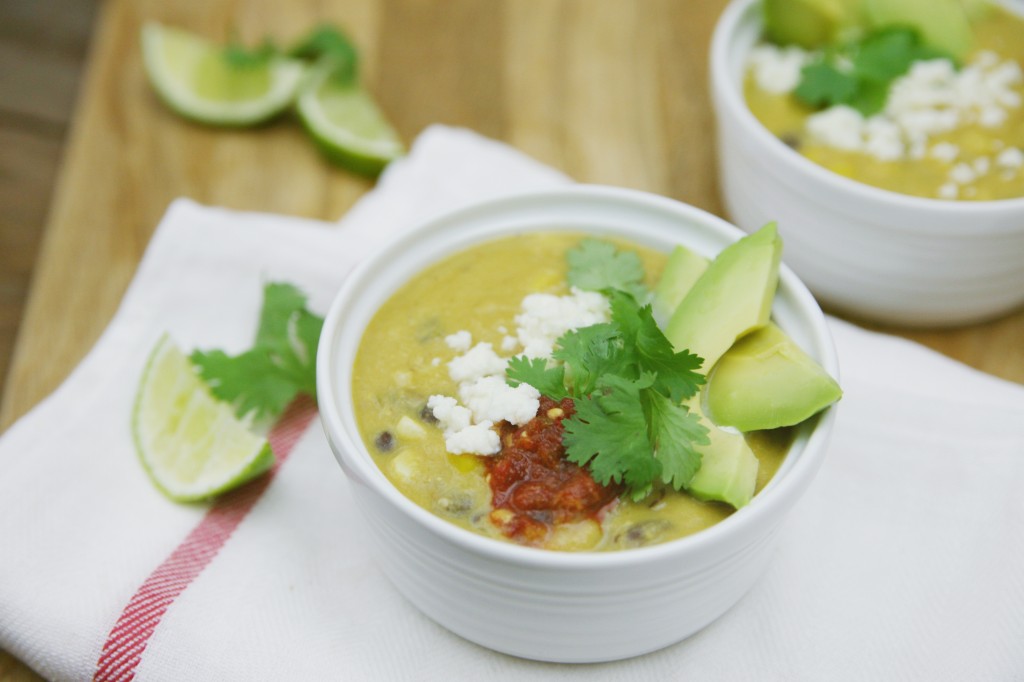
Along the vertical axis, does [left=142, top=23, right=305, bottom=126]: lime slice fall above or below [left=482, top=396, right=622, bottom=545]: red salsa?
below

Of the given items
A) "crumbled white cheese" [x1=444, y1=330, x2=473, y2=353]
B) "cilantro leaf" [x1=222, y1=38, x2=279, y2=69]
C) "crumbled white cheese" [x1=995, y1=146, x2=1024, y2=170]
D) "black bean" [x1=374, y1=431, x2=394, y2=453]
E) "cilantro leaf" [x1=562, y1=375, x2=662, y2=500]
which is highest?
"crumbled white cheese" [x1=995, y1=146, x2=1024, y2=170]

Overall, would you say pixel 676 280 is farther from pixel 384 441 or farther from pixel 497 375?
pixel 384 441

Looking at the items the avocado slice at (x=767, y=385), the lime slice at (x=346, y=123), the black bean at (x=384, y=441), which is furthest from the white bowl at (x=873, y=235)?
the black bean at (x=384, y=441)

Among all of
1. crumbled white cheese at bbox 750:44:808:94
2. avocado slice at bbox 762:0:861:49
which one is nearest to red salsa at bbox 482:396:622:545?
crumbled white cheese at bbox 750:44:808:94

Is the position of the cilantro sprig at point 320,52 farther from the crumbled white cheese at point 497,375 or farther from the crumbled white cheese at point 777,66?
the crumbled white cheese at point 497,375

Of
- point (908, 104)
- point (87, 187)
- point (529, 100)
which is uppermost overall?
point (908, 104)

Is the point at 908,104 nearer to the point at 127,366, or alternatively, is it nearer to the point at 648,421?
the point at 648,421

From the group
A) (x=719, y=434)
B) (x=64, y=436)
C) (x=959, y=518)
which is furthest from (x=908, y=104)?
(x=64, y=436)

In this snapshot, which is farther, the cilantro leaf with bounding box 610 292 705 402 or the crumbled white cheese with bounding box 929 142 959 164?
the crumbled white cheese with bounding box 929 142 959 164

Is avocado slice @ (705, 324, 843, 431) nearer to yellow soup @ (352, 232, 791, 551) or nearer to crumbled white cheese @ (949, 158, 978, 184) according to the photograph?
yellow soup @ (352, 232, 791, 551)
